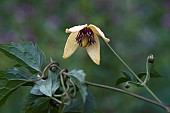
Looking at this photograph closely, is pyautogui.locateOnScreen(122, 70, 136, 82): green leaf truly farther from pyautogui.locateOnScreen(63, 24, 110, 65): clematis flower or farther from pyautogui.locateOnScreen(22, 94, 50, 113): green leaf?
pyautogui.locateOnScreen(22, 94, 50, 113): green leaf

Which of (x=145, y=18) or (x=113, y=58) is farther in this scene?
(x=145, y=18)

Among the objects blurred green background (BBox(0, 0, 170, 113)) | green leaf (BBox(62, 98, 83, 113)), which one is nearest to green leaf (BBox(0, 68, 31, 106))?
green leaf (BBox(62, 98, 83, 113))

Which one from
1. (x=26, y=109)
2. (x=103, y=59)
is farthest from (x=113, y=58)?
(x=26, y=109)

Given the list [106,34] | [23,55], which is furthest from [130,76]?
[106,34]

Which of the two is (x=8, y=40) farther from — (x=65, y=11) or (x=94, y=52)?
(x=94, y=52)

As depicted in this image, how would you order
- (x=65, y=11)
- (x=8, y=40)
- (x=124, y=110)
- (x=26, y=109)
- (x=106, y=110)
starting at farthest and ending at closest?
(x=65, y=11), (x=8, y=40), (x=106, y=110), (x=124, y=110), (x=26, y=109)

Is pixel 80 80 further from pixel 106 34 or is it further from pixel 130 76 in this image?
pixel 106 34
